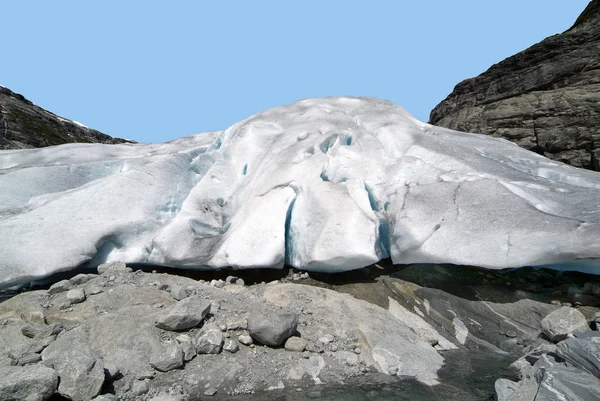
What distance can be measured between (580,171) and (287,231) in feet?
17.0

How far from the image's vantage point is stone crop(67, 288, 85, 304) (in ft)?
15.5

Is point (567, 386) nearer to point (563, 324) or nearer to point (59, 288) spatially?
point (563, 324)

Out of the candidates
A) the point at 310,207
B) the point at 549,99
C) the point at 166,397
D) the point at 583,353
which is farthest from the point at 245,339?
the point at 549,99

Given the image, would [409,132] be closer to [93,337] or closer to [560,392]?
[560,392]

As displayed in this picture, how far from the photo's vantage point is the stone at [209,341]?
12.8 feet

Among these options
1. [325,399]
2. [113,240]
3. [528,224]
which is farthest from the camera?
[113,240]

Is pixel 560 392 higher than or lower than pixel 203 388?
higher

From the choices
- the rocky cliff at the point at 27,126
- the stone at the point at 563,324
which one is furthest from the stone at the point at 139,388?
the rocky cliff at the point at 27,126

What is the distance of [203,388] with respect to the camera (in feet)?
11.6

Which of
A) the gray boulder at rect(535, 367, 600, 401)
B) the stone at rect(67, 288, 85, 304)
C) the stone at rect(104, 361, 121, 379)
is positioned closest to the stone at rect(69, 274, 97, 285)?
the stone at rect(67, 288, 85, 304)

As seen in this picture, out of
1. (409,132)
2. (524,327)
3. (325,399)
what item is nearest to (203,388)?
(325,399)

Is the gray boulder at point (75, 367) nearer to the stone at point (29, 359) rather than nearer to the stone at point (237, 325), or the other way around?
the stone at point (29, 359)

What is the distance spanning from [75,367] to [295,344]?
1968 millimetres

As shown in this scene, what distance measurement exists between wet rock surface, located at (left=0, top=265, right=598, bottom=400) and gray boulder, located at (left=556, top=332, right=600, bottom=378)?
0.04 ft
